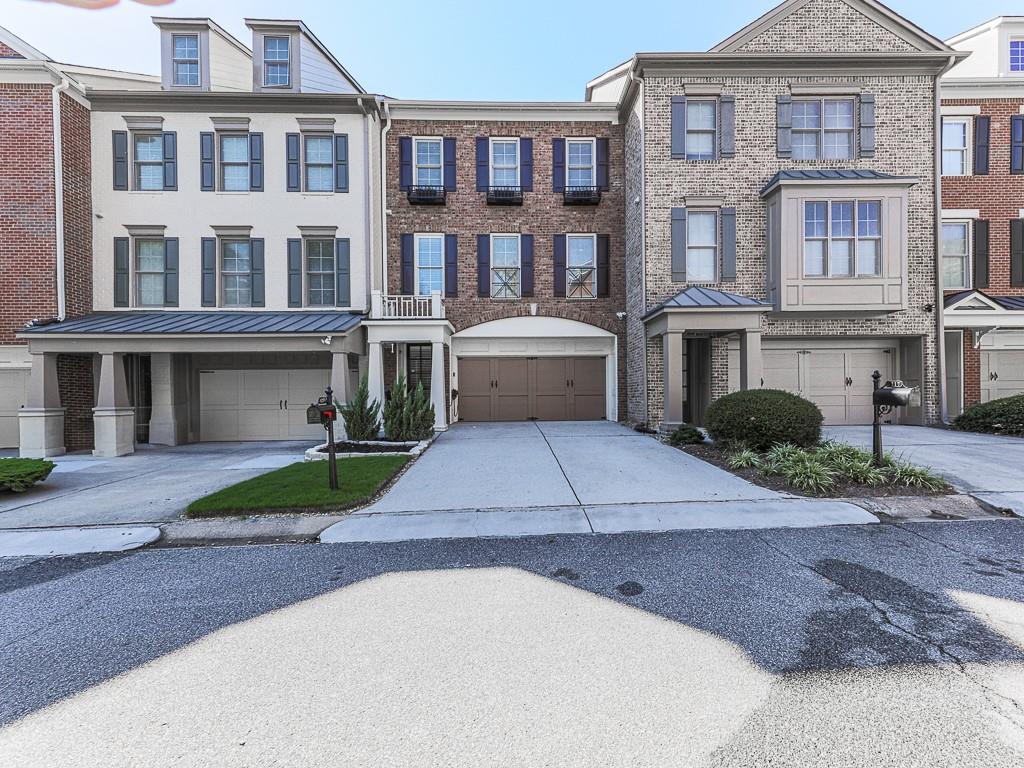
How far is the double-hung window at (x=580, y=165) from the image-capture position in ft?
45.1

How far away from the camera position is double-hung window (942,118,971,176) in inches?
500

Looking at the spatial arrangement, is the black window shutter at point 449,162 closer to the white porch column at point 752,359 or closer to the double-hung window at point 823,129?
the white porch column at point 752,359

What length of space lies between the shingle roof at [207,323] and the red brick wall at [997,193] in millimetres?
17107

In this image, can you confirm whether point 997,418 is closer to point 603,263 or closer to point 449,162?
point 603,263

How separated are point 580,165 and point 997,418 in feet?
39.8

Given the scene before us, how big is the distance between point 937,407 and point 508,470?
12.2 meters

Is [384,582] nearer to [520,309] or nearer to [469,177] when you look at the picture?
[520,309]

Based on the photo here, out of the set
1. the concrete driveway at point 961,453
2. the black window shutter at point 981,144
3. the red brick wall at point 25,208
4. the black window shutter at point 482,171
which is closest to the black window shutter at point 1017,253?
the black window shutter at point 981,144

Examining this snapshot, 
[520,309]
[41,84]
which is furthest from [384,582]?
[41,84]

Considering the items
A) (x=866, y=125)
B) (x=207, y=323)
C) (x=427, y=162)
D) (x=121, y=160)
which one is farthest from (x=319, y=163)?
(x=866, y=125)

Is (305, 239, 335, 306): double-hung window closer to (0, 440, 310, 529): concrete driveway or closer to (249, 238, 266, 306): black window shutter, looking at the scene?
(249, 238, 266, 306): black window shutter

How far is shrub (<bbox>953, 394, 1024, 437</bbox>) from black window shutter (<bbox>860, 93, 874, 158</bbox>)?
22.5 ft

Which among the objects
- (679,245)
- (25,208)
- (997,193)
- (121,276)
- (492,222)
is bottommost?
(121,276)

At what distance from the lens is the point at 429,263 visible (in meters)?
13.6
